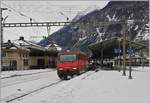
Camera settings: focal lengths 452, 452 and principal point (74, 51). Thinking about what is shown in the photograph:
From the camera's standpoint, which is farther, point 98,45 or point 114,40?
point 98,45

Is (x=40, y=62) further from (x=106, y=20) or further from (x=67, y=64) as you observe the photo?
(x=67, y=64)

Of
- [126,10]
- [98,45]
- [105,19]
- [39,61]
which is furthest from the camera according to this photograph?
[39,61]

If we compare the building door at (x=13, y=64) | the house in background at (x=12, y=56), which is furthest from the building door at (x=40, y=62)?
the building door at (x=13, y=64)

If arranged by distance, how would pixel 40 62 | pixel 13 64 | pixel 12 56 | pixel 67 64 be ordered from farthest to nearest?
1. pixel 40 62
2. pixel 12 56
3. pixel 13 64
4. pixel 67 64

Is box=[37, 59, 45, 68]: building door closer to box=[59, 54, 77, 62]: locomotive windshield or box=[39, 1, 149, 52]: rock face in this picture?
box=[39, 1, 149, 52]: rock face

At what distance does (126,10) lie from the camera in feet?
174

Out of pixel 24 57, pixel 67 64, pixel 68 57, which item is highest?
pixel 24 57

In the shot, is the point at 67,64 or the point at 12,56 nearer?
the point at 67,64

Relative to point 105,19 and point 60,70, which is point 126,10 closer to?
point 105,19

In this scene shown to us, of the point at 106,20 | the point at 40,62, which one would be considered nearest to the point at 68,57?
the point at 106,20

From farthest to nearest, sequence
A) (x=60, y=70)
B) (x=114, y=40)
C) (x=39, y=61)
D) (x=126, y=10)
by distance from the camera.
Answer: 1. (x=39, y=61)
2. (x=114, y=40)
3. (x=126, y=10)
4. (x=60, y=70)

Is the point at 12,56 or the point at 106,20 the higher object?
the point at 106,20

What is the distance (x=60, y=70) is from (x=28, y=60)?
191 feet

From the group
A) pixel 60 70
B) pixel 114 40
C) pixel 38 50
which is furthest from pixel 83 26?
pixel 38 50
